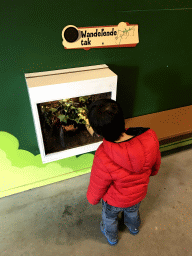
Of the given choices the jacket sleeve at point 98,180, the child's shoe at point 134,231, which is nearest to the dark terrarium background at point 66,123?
the jacket sleeve at point 98,180

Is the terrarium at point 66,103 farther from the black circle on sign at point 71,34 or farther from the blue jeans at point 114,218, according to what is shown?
the blue jeans at point 114,218

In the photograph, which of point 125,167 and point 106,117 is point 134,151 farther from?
point 106,117

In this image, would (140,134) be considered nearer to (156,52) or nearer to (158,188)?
(156,52)

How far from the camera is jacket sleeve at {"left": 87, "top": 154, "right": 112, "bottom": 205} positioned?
1.07 metres

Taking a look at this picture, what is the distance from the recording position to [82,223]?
5.38ft

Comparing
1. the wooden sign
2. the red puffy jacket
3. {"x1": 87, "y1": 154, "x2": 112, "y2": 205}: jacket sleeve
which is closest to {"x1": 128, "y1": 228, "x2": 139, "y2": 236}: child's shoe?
the red puffy jacket

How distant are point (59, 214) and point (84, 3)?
1615 millimetres

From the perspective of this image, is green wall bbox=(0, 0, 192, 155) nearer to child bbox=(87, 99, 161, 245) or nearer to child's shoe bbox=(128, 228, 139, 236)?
child bbox=(87, 99, 161, 245)

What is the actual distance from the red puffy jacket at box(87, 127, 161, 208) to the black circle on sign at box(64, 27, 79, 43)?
721 millimetres

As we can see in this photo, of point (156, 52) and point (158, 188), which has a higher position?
point (156, 52)

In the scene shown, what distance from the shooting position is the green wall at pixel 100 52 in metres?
1.21

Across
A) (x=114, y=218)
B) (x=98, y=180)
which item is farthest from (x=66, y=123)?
(x=114, y=218)

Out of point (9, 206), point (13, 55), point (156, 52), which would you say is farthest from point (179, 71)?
point (9, 206)

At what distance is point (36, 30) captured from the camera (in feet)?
4.03
